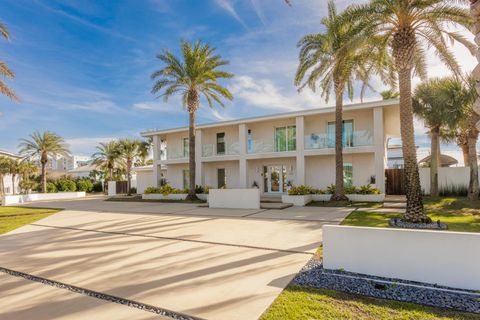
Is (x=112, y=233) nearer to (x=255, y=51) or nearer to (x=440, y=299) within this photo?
(x=440, y=299)

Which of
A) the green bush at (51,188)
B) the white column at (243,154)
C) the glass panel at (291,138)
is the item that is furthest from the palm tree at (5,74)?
the green bush at (51,188)

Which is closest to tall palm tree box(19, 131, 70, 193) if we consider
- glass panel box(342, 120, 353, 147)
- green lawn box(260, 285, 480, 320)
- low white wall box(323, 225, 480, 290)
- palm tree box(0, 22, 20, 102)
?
palm tree box(0, 22, 20, 102)

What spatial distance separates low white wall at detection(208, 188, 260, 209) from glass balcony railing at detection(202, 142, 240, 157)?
601cm

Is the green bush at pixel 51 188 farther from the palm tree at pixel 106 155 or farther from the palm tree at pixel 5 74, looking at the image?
the palm tree at pixel 5 74

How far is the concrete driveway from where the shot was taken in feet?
12.6

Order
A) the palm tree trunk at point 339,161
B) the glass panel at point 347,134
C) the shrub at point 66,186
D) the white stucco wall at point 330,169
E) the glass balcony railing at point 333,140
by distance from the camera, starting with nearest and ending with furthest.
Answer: the palm tree trunk at point 339,161
the glass balcony railing at point 333,140
the glass panel at point 347,134
the white stucco wall at point 330,169
the shrub at point 66,186

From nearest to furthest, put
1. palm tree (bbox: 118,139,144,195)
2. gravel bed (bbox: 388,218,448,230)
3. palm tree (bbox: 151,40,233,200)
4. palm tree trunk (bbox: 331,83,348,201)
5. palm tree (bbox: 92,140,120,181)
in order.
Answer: gravel bed (bbox: 388,218,448,230) → palm tree trunk (bbox: 331,83,348,201) → palm tree (bbox: 151,40,233,200) → palm tree (bbox: 118,139,144,195) → palm tree (bbox: 92,140,120,181)

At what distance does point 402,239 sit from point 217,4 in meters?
12.5

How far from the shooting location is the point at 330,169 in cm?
1995

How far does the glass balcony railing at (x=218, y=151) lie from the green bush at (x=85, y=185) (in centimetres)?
2670

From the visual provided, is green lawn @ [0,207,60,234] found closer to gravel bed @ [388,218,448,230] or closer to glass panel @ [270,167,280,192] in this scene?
gravel bed @ [388,218,448,230]

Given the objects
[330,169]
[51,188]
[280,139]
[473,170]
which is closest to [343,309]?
[473,170]

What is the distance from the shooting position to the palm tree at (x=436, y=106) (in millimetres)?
15602

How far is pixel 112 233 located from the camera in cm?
916
